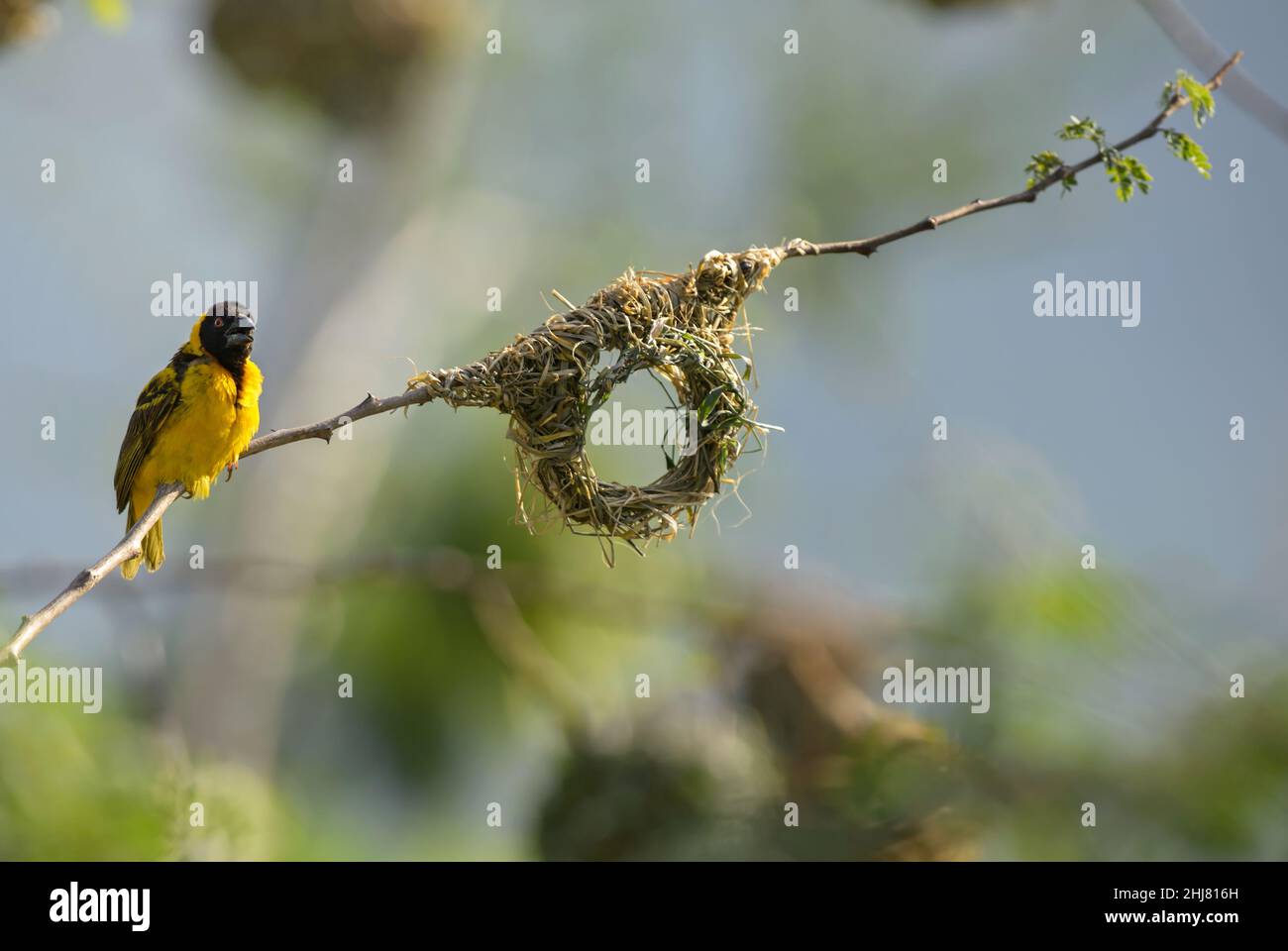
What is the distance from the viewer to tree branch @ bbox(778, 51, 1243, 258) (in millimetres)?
3102

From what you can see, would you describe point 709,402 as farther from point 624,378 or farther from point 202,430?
point 202,430

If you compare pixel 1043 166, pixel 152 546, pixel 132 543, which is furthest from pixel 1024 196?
pixel 152 546

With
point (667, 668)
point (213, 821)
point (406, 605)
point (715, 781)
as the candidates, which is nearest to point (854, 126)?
point (406, 605)

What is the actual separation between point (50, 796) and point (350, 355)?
6.86 metres

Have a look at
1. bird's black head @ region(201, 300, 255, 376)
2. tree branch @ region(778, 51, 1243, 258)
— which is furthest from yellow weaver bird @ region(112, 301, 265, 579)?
tree branch @ region(778, 51, 1243, 258)

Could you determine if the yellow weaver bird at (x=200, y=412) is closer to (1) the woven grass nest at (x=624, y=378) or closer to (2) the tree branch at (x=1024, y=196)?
(1) the woven grass nest at (x=624, y=378)

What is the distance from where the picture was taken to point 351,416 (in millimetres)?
2824

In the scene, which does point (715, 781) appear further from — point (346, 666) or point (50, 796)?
point (346, 666)

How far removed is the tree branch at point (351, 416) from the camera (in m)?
2.38

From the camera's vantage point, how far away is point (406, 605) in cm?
848

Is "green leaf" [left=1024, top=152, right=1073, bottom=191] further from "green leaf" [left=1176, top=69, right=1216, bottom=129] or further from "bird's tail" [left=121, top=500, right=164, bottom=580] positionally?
"bird's tail" [left=121, top=500, right=164, bottom=580]

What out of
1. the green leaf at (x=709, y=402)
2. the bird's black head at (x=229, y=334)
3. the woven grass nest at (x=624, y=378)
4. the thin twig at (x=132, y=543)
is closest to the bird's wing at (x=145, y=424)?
the bird's black head at (x=229, y=334)

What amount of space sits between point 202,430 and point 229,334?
326 mm

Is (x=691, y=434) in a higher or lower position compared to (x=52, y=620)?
higher
